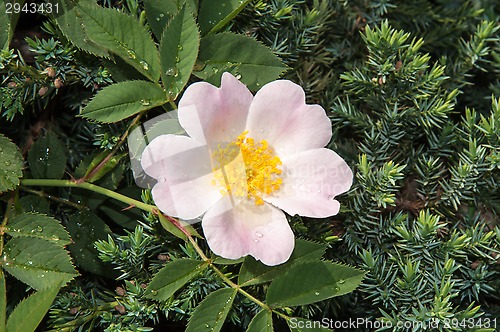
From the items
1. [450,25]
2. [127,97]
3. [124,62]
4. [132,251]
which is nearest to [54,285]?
[132,251]

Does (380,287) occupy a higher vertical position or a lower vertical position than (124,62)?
lower

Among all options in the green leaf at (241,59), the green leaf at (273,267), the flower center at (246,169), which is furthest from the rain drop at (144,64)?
the green leaf at (273,267)

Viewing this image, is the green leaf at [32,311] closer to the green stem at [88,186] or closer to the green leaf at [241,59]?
the green stem at [88,186]

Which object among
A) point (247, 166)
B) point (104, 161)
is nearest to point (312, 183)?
point (247, 166)

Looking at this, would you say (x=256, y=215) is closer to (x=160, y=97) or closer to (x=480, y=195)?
(x=160, y=97)

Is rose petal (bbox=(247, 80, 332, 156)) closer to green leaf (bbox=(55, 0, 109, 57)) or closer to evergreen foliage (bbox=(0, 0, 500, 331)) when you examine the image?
evergreen foliage (bbox=(0, 0, 500, 331))

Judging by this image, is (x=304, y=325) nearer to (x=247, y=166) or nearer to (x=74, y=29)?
(x=247, y=166)

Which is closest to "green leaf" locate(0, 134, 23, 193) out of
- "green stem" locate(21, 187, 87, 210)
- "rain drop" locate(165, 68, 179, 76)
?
"green stem" locate(21, 187, 87, 210)
